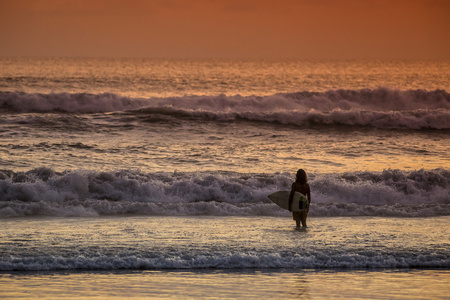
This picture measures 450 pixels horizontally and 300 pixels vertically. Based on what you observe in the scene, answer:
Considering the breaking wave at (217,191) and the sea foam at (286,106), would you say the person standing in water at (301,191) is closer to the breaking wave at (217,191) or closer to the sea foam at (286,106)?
the breaking wave at (217,191)

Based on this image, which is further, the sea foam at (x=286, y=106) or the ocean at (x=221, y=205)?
the sea foam at (x=286, y=106)

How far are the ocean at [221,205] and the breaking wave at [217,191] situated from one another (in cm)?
4

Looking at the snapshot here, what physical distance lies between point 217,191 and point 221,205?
148 centimetres

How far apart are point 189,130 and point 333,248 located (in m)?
16.3

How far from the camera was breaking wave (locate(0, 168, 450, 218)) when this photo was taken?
12477 millimetres

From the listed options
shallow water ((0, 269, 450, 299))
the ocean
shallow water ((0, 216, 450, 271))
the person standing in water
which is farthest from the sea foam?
shallow water ((0, 269, 450, 299))

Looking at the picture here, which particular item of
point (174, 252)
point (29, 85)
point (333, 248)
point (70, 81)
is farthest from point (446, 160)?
point (70, 81)

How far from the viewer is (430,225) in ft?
36.3

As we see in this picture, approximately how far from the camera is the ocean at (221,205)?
7.80 meters

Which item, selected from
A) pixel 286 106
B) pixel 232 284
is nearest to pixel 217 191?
pixel 232 284

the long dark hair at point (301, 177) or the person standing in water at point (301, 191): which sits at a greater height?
the long dark hair at point (301, 177)

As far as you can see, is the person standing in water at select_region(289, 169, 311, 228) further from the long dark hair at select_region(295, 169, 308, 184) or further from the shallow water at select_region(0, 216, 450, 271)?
the shallow water at select_region(0, 216, 450, 271)

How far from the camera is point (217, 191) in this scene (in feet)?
46.1

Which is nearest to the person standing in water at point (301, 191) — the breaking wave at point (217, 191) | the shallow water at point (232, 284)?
the breaking wave at point (217, 191)
